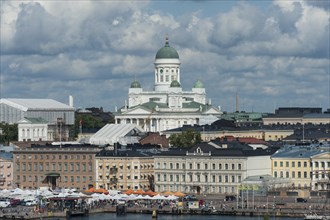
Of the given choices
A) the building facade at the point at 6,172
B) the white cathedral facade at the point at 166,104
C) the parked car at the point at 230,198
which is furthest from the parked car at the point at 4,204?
the white cathedral facade at the point at 166,104

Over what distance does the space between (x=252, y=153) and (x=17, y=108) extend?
78263 mm

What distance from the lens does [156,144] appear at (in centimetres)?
12912

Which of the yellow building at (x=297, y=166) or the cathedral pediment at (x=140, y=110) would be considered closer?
the yellow building at (x=297, y=166)

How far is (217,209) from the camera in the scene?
308 ft

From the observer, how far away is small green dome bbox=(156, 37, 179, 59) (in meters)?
178

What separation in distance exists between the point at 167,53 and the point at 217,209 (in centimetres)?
8526

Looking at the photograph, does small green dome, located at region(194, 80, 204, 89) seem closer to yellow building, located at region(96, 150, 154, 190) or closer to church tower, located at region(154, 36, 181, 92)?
church tower, located at region(154, 36, 181, 92)

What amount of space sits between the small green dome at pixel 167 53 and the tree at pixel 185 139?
40.8 meters

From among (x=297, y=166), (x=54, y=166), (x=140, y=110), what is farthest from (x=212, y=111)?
(x=297, y=166)

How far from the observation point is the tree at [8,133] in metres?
163

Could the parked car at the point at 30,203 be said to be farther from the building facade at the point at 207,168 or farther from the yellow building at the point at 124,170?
the yellow building at the point at 124,170

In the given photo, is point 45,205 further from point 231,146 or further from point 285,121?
point 285,121

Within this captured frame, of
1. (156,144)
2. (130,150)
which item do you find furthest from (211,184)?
(156,144)

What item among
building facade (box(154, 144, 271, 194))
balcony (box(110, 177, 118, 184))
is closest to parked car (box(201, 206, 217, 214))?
building facade (box(154, 144, 271, 194))
